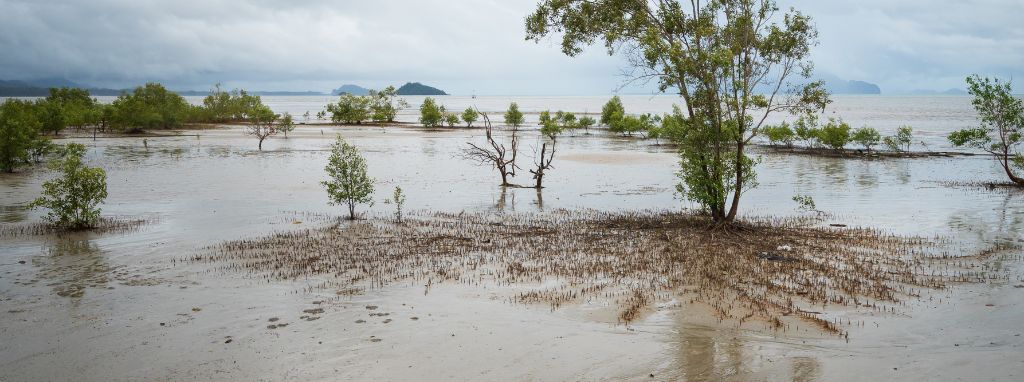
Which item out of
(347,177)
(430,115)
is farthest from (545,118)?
(347,177)

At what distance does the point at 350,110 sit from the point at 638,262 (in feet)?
332

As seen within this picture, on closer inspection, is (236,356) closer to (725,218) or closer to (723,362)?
(723,362)

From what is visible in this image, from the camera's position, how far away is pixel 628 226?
67.4 ft

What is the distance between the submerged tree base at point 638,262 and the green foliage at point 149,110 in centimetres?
7165

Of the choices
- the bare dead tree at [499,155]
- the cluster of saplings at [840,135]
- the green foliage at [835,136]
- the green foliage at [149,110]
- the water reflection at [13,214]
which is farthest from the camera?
the green foliage at [149,110]

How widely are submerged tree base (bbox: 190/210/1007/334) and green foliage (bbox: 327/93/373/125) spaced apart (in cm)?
9302

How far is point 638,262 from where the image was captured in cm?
1483

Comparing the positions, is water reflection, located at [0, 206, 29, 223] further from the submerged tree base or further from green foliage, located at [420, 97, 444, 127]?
green foliage, located at [420, 97, 444, 127]

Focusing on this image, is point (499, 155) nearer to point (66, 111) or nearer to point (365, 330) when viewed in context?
point (365, 330)

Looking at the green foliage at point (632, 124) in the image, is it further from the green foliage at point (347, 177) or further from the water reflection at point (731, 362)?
the water reflection at point (731, 362)

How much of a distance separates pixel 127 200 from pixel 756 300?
2627cm

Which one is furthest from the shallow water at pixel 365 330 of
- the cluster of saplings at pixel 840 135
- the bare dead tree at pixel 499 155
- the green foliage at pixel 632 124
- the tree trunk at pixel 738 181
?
the green foliage at pixel 632 124

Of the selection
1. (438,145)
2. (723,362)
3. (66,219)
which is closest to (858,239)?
(723,362)

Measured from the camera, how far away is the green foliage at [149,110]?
7856cm
